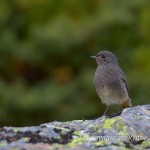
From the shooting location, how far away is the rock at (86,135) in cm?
491

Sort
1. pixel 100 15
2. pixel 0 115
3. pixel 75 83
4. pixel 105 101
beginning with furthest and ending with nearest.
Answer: pixel 100 15 < pixel 75 83 < pixel 0 115 < pixel 105 101

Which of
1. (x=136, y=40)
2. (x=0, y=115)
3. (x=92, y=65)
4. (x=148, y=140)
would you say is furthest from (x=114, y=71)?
(x=136, y=40)

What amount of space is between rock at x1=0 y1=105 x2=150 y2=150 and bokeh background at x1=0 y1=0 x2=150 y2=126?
8690 mm

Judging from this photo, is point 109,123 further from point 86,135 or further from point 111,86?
point 111,86

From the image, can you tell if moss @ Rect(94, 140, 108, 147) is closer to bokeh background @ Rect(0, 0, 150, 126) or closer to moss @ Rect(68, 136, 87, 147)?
moss @ Rect(68, 136, 87, 147)

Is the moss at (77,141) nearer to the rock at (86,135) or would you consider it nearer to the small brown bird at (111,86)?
the rock at (86,135)

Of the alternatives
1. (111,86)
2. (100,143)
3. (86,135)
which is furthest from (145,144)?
(111,86)

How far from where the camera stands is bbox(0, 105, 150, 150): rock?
491cm

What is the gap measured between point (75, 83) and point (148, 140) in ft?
34.4

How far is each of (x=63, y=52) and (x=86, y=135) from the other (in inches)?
443

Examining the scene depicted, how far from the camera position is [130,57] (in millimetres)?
16203

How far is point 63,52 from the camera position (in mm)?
16469

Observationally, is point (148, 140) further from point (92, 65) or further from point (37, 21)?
point (37, 21)

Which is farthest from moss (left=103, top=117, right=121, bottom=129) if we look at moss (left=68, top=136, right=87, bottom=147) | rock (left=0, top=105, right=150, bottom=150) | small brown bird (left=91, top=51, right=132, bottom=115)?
small brown bird (left=91, top=51, right=132, bottom=115)
